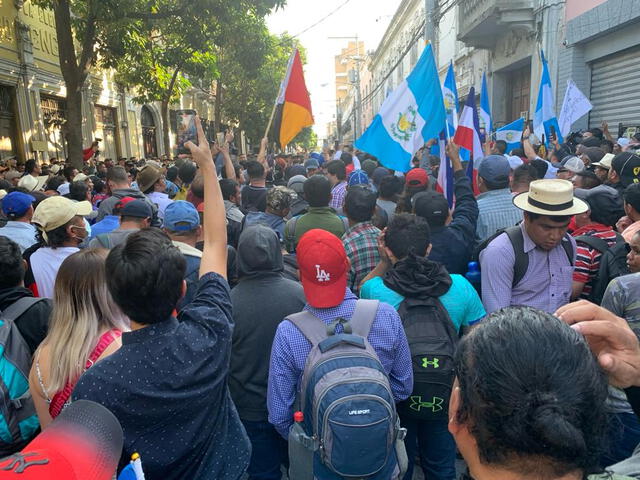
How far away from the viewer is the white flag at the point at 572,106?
8500 mm

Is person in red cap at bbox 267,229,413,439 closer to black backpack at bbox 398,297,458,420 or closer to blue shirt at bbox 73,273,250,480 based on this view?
black backpack at bbox 398,297,458,420

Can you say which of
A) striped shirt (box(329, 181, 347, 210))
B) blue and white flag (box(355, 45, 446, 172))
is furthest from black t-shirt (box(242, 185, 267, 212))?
blue and white flag (box(355, 45, 446, 172))

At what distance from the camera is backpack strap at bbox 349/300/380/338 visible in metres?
2.23

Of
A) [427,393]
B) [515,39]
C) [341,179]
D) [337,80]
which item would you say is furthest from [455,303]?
[337,80]

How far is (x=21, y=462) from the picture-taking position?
56 cm

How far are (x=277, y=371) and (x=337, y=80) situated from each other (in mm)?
119449

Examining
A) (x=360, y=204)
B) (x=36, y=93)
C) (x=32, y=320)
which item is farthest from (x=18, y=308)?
(x=36, y=93)

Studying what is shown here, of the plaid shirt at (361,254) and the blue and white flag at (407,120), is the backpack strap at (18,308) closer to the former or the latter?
the plaid shirt at (361,254)

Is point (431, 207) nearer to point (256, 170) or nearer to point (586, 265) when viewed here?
point (586, 265)

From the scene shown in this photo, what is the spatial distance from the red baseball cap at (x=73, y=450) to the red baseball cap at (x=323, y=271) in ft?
5.02

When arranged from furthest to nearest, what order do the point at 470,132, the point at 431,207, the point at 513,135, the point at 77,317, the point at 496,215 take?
the point at 513,135 → the point at 470,132 → the point at 496,215 → the point at 431,207 → the point at 77,317

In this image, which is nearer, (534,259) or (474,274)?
(534,259)

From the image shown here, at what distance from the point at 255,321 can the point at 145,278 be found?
1.04m

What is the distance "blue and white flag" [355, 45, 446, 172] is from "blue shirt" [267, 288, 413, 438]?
3488mm
